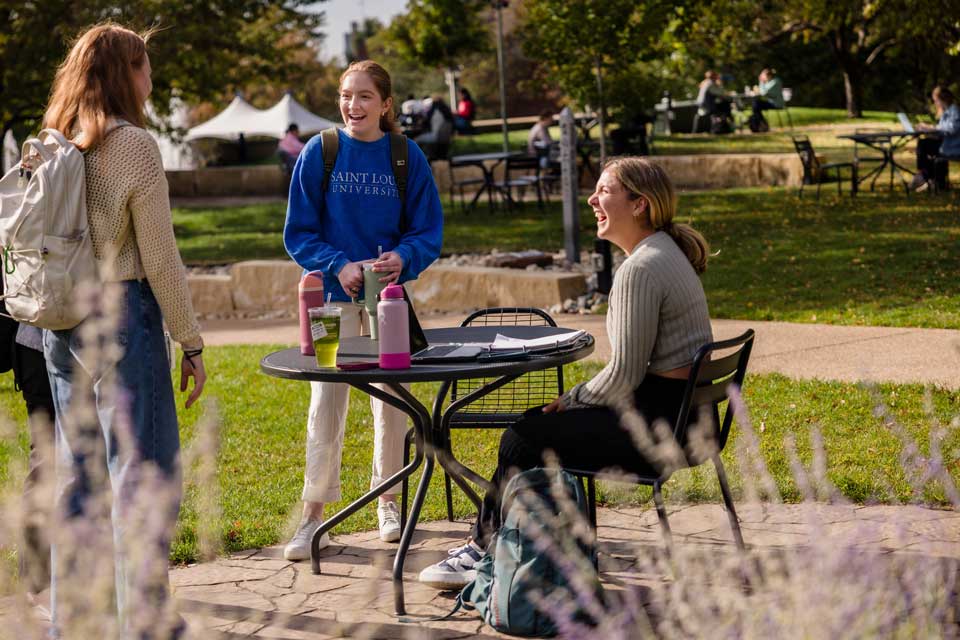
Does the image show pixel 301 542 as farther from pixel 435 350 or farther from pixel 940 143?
pixel 940 143

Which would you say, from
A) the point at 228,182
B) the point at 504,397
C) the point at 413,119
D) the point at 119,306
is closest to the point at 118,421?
the point at 119,306

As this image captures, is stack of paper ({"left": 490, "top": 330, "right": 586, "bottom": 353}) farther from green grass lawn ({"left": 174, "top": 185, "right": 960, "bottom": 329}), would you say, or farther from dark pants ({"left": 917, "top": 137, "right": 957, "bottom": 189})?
dark pants ({"left": 917, "top": 137, "right": 957, "bottom": 189})

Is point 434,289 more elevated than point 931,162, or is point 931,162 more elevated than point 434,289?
point 931,162

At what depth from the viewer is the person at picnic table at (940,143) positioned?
599 inches

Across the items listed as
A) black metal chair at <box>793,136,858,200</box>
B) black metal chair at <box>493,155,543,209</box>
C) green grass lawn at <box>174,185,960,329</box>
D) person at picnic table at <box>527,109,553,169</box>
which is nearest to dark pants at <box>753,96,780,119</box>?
person at picnic table at <box>527,109,553,169</box>

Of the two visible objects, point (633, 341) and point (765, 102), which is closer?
point (633, 341)

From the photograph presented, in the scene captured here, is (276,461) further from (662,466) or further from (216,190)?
(216,190)

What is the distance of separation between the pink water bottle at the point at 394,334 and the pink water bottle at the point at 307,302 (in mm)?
478

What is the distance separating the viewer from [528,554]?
12.0 ft

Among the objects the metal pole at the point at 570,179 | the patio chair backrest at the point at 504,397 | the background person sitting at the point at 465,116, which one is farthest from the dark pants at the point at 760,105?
the patio chair backrest at the point at 504,397

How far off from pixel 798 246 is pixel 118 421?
9.94 metres

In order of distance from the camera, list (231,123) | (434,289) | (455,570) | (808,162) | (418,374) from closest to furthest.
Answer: (418,374) < (455,570) < (434,289) < (808,162) < (231,123)

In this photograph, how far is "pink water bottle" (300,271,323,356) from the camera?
4230 millimetres

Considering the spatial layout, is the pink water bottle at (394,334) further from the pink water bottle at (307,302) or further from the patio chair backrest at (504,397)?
the patio chair backrest at (504,397)
